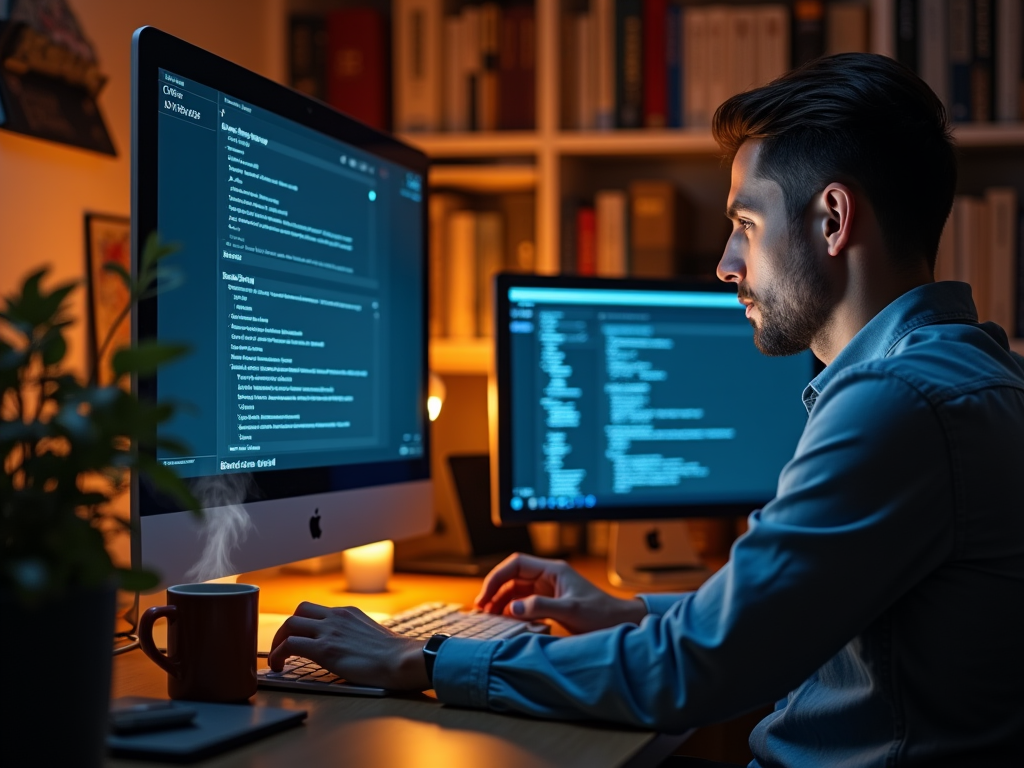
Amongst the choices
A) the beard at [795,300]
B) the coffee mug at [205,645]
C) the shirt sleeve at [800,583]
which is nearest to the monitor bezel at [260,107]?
the coffee mug at [205,645]

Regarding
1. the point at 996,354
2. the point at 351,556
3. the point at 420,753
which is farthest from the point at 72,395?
the point at 351,556

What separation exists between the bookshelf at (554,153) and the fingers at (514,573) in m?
0.82

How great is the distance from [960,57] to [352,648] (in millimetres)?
1644

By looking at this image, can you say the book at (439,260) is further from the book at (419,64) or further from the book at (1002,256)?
the book at (1002,256)

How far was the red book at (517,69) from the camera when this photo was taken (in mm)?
2164

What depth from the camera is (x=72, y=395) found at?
0.65m

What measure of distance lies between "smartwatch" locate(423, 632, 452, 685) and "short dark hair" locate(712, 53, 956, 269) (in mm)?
593

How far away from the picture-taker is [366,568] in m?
1.65

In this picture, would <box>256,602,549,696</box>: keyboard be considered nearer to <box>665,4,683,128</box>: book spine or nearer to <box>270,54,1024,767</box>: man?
<box>270,54,1024,767</box>: man

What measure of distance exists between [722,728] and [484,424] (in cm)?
95

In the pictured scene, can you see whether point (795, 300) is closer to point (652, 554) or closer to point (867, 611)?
point (867, 611)

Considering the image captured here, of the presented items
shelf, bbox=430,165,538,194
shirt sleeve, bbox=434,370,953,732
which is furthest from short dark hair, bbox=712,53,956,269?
shelf, bbox=430,165,538,194

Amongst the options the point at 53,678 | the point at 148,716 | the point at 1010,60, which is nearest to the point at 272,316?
the point at 148,716

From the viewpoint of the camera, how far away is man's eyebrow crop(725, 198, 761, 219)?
1246mm
